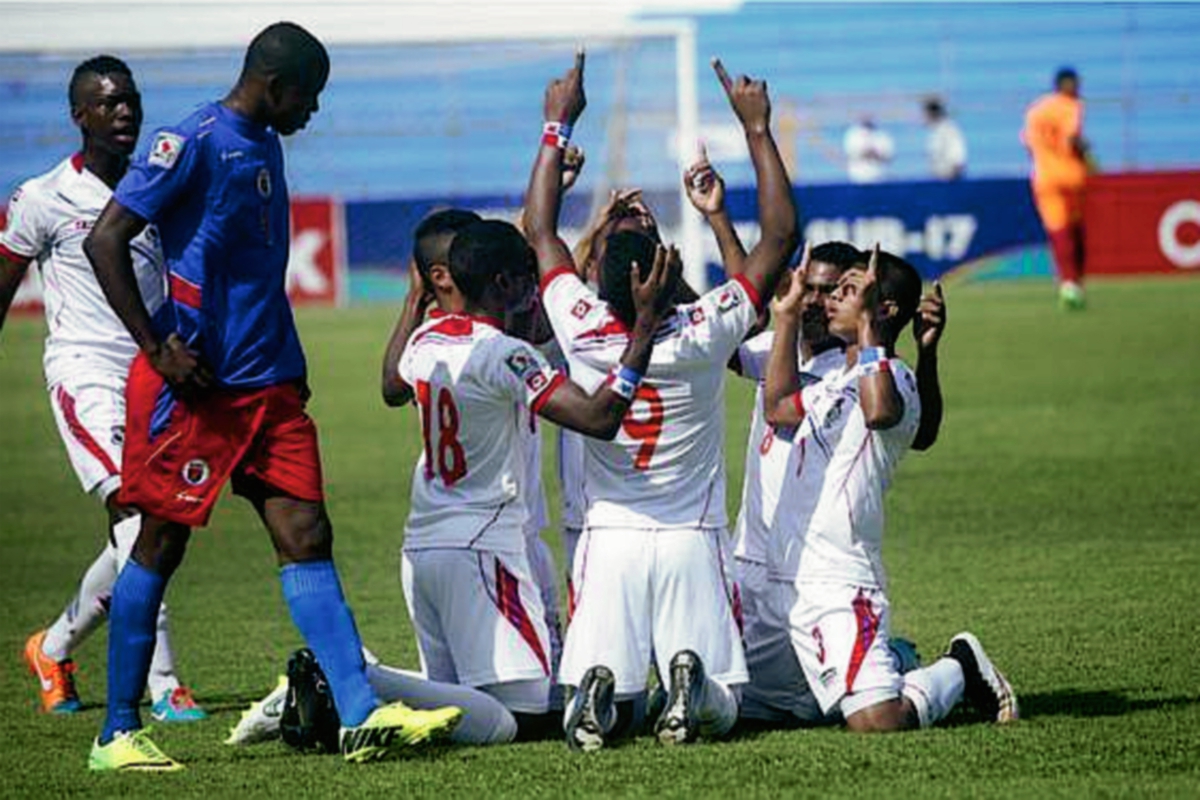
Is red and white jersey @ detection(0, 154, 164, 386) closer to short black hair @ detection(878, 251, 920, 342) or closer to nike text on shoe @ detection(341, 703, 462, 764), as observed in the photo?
nike text on shoe @ detection(341, 703, 462, 764)

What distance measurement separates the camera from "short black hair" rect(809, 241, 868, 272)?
308 inches

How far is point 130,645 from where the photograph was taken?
7.19 m

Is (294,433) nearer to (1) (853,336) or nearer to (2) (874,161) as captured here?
(1) (853,336)

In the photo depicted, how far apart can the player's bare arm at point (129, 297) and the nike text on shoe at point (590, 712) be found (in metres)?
1.43

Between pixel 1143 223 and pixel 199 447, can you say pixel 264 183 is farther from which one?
pixel 1143 223

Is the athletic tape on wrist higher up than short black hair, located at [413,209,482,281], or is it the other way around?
the athletic tape on wrist

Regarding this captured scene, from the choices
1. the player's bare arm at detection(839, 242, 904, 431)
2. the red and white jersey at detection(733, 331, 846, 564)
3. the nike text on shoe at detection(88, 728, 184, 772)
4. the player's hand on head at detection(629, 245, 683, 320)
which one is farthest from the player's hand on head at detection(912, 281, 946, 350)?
the nike text on shoe at detection(88, 728, 184, 772)

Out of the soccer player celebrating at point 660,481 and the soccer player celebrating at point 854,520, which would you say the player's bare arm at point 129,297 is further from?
the soccer player celebrating at point 854,520

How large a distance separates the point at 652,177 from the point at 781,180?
22.5 m

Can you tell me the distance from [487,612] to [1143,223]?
2644 centimetres

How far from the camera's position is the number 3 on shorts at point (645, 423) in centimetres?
735

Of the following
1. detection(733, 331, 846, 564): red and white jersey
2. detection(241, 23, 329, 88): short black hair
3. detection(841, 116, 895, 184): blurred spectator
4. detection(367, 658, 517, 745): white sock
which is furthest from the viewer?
detection(841, 116, 895, 184): blurred spectator

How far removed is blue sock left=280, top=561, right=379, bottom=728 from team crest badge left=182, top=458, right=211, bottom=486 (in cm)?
38

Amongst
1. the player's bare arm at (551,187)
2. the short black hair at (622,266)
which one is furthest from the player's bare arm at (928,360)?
the player's bare arm at (551,187)
